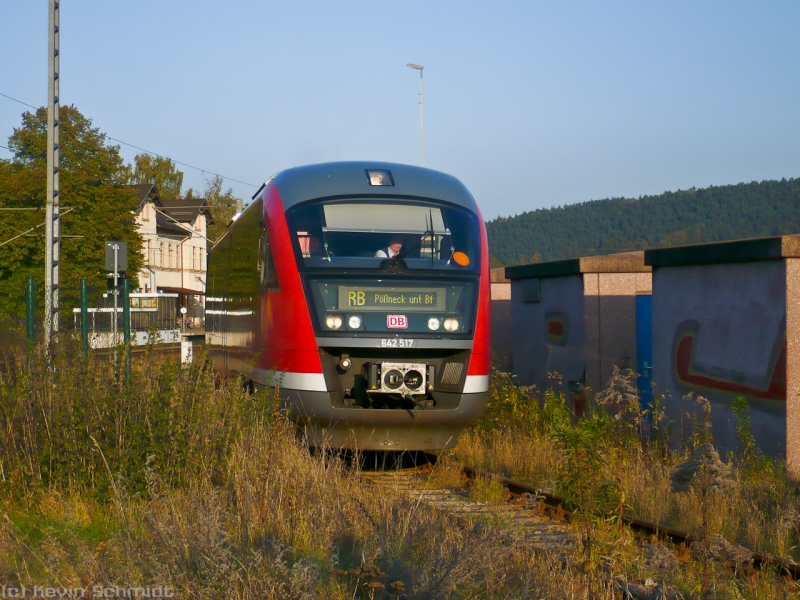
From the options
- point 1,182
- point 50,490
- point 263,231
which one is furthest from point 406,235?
point 1,182

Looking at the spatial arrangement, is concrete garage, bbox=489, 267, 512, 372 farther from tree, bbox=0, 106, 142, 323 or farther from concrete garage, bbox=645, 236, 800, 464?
tree, bbox=0, 106, 142, 323

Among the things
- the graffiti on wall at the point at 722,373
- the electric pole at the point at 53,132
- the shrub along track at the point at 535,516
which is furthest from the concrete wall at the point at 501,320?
the electric pole at the point at 53,132

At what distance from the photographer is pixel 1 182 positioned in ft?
150

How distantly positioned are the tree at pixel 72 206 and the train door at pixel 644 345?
35.5m

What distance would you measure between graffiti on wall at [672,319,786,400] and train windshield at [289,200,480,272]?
2.67 m

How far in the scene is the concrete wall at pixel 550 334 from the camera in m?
13.2

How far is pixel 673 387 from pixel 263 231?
4880mm

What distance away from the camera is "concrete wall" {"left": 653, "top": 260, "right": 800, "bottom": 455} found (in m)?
8.62

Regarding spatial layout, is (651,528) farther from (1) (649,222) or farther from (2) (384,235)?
(1) (649,222)

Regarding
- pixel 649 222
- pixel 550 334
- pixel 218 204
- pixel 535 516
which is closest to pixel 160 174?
pixel 218 204

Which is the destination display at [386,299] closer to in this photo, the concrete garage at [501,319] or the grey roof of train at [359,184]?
the grey roof of train at [359,184]

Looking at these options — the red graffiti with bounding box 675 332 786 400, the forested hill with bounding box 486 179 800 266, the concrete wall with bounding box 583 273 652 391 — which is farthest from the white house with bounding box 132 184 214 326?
the red graffiti with bounding box 675 332 786 400

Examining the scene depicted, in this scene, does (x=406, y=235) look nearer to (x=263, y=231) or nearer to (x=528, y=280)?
(x=263, y=231)

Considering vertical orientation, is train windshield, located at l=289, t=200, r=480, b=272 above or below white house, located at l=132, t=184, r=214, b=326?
below
